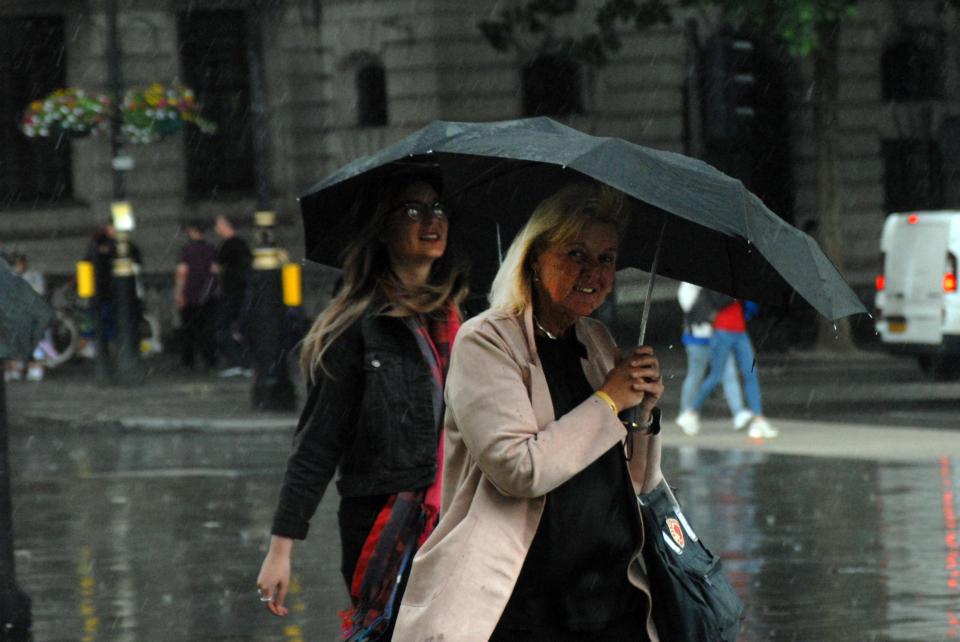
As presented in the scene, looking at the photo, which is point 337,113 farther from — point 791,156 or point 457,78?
point 791,156

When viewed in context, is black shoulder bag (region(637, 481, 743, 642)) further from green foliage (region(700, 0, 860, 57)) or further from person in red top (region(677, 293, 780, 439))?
green foliage (region(700, 0, 860, 57))

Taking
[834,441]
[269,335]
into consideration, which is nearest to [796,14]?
[269,335]

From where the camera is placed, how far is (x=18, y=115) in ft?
101

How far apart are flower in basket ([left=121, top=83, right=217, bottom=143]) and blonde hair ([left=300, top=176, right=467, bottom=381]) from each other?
18.6 metres

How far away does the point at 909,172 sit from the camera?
1206 inches

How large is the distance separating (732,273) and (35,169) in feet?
91.0

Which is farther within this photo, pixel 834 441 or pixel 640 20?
pixel 640 20

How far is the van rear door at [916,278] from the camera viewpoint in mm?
19000

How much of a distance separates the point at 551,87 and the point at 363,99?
2.79 metres

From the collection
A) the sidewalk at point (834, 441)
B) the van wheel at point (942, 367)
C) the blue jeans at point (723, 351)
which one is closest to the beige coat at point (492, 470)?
the sidewalk at point (834, 441)

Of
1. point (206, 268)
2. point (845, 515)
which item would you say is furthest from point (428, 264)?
point (206, 268)

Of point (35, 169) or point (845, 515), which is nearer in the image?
point (845, 515)

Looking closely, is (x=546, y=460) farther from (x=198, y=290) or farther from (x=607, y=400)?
(x=198, y=290)

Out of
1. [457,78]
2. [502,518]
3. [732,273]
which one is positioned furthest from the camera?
[457,78]
